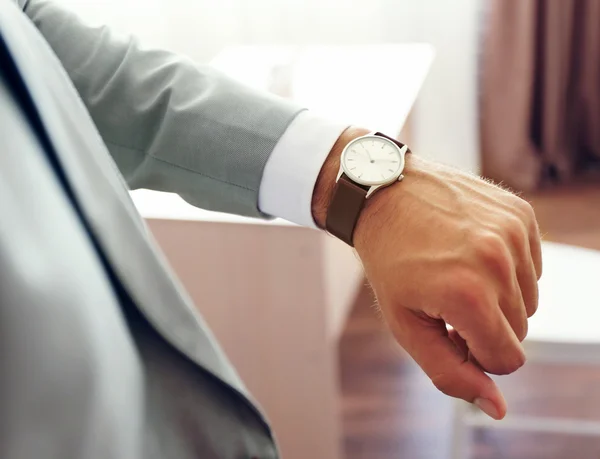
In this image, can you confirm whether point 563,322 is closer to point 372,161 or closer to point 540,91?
point 372,161

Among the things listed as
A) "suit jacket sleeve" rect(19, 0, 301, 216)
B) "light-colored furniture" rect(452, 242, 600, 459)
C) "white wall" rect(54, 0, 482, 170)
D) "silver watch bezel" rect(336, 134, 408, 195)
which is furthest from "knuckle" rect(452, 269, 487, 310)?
"white wall" rect(54, 0, 482, 170)

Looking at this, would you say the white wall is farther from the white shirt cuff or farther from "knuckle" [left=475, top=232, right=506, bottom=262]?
"knuckle" [left=475, top=232, right=506, bottom=262]

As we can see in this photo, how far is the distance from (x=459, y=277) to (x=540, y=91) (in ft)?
5.93

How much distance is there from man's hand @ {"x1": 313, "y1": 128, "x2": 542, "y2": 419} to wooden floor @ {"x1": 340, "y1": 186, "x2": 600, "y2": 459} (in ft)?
3.07

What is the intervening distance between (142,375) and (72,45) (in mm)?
341

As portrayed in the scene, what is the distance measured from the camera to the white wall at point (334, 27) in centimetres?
190

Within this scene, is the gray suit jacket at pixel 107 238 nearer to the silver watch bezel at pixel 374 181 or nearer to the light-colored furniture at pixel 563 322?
the silver watch bezel at pixel 374 181

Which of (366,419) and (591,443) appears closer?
(591,443)

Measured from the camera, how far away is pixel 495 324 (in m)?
0.45

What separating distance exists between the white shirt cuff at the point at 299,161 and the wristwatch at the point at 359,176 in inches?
1.2

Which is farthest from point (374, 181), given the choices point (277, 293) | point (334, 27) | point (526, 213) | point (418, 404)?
point (334, 27)

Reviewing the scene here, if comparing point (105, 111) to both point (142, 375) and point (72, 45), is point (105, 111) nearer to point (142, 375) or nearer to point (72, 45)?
point (72, 45)

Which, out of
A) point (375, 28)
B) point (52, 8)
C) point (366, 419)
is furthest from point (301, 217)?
point (375, 28)

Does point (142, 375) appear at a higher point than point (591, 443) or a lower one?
higher
